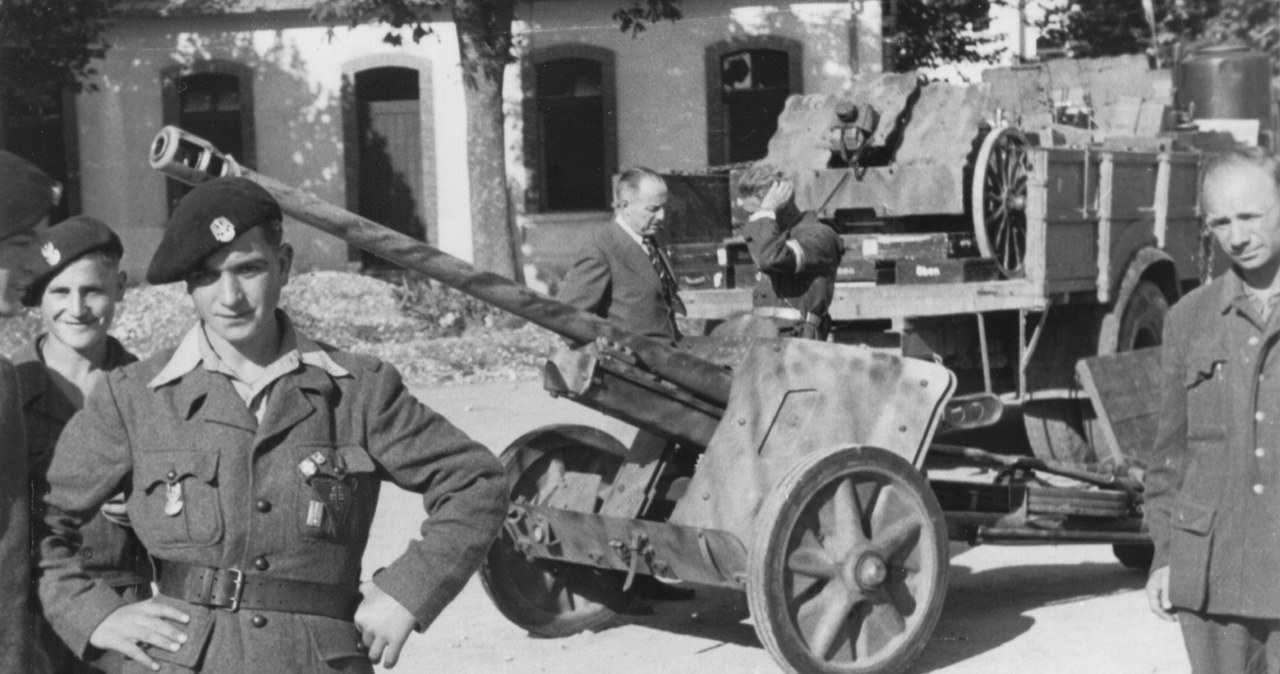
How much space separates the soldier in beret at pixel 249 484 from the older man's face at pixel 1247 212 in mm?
1792

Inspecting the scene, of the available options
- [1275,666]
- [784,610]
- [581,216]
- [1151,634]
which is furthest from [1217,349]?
[581,216]

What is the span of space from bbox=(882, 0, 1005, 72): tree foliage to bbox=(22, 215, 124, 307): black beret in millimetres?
20118

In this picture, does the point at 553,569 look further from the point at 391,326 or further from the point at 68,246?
the point at 391,326

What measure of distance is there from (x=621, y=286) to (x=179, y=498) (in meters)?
4.46

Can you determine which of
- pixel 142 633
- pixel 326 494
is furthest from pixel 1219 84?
pixel 142 633

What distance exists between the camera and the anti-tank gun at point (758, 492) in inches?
249

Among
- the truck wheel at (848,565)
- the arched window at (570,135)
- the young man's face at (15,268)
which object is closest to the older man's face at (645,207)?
the truck wheel at (848,565)

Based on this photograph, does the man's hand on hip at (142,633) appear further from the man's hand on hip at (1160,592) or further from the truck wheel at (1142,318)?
the truck wheel at (1142,318)

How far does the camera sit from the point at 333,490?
3248 millimetres

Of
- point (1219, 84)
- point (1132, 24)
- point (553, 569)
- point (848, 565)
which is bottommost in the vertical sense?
point (553, 569)

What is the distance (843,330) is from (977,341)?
774 millimetres

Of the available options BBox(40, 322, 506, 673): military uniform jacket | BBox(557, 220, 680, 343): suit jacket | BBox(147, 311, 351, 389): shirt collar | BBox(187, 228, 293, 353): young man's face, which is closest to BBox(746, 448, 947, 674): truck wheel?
BBox(557, 220, 680, 343): suit jacket

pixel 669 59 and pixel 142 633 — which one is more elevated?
pixel 669 59

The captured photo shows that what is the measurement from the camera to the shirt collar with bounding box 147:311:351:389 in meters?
3.29
